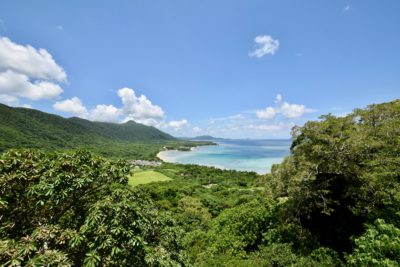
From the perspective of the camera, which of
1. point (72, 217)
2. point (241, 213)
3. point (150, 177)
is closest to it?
point (72, 217)

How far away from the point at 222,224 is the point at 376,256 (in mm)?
12689

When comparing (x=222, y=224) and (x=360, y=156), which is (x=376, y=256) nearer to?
(x=360, y=156)

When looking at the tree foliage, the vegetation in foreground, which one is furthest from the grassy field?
the tree foliage

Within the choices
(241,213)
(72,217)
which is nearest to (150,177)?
(241,213)

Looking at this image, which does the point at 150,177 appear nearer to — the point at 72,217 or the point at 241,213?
the point at 241,213

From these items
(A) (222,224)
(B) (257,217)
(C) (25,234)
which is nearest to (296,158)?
(B) (257,217)

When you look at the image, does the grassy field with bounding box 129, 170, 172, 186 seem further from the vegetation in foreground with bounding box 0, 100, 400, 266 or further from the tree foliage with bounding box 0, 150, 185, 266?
the tree foliage with bounding box 0, 150, 185, 266

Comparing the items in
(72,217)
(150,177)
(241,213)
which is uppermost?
Result: (72,217)

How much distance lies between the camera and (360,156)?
1412 cm

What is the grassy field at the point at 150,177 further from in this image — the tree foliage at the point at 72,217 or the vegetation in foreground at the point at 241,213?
the tree foliage at the point at 72,217

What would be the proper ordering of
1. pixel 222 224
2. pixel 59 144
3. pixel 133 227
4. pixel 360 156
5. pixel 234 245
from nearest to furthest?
pixel 133 227
pixel 360 156
pixel 234 245
pixel 222 224
pixel 59 144

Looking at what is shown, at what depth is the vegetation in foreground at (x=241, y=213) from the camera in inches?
252

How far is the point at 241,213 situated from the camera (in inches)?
734

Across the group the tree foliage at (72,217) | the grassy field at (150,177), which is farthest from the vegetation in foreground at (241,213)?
the grassy field at (150,177)
